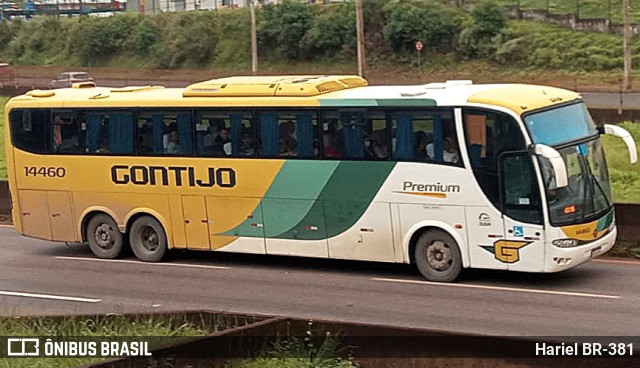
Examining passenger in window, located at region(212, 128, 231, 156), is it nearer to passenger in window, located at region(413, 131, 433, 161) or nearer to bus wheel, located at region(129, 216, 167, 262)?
bus wheel, located at region(129, 216, 167, 262)

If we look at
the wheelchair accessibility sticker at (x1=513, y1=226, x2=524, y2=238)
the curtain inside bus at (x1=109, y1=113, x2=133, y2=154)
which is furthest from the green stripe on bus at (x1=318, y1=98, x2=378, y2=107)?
the curtain inside bus at (x1=109, y1=113, x2=133, y2=154)

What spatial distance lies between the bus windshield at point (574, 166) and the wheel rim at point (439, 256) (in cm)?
187

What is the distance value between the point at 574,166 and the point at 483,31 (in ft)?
156

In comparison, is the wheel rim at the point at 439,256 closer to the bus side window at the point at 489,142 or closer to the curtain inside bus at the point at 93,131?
the bus side window at the point at 489,142

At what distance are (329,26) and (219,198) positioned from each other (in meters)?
50.5

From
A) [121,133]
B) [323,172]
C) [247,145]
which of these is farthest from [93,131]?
[323,172]

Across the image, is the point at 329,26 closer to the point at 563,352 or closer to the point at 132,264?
the point at 132,264

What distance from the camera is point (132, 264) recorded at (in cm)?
2022

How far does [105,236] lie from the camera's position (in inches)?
820

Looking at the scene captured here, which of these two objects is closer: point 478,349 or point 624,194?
point 478,349

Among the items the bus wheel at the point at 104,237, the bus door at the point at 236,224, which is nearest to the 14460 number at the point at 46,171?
the bus wheel at the point at 104,237

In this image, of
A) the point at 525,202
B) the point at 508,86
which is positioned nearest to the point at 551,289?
the point at 525,202

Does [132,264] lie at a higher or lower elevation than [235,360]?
lower

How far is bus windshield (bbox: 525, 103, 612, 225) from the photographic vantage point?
1612cm
